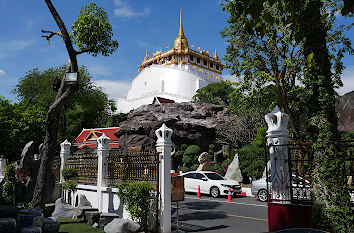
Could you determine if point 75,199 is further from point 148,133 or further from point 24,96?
point 24,96

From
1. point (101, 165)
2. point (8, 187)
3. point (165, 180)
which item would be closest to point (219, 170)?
point (101, 165)

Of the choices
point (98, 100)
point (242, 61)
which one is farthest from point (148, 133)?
point (242, 61)

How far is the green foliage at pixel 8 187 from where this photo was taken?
9906mm

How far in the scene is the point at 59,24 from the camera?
9703 mm

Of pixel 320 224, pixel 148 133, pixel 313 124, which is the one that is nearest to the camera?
pixel 320 224

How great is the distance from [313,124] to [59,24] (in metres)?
8.43

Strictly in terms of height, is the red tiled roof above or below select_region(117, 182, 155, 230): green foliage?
above

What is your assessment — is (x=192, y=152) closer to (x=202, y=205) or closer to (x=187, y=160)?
(x=187, y=160)

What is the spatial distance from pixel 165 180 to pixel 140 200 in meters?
0.95

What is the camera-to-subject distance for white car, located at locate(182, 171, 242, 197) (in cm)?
1595

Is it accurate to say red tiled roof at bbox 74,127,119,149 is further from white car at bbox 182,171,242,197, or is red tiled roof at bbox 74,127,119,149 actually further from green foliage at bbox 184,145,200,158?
white car at bbox 182,171,242,197

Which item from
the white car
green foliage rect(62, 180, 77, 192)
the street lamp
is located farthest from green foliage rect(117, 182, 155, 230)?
the white car

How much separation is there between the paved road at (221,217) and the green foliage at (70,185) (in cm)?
440

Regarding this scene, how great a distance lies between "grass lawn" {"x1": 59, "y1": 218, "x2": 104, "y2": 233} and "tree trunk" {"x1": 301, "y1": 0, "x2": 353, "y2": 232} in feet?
19.9
